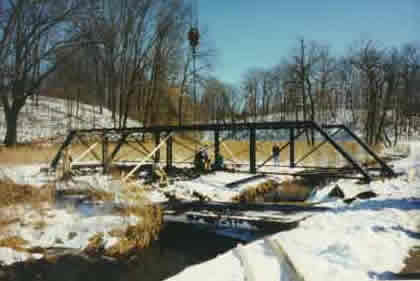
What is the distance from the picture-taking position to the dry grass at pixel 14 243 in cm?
687

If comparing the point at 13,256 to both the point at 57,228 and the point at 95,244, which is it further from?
the point at 95,244

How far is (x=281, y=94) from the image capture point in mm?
62969

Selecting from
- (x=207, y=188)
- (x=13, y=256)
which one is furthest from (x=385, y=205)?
(x=13, y=256)

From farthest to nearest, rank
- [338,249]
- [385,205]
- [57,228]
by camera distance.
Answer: [57,228] < [385,205] < [338,249]

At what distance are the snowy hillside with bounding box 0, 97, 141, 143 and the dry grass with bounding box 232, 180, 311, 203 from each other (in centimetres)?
2085

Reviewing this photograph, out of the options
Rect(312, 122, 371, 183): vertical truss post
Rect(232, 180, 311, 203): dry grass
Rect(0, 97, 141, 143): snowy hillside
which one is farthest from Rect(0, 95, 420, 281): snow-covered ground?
Rect(0, 97, 141, 143): snowy hillside

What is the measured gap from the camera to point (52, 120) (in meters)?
31.2

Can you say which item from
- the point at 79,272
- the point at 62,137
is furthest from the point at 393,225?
the point at 62,137

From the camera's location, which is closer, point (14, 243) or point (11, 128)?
point (14, 243)

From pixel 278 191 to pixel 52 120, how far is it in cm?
2580

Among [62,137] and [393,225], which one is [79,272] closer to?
[393,225]

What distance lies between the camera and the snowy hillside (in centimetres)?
2749

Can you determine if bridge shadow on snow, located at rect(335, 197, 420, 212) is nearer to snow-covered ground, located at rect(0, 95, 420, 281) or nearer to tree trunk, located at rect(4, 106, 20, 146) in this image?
snow-covered ground, located at rect(0, 95, 420, 281)

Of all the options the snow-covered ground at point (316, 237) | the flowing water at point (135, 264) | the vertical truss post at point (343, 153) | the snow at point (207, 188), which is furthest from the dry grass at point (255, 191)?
the flowing water at point (135, 264)
